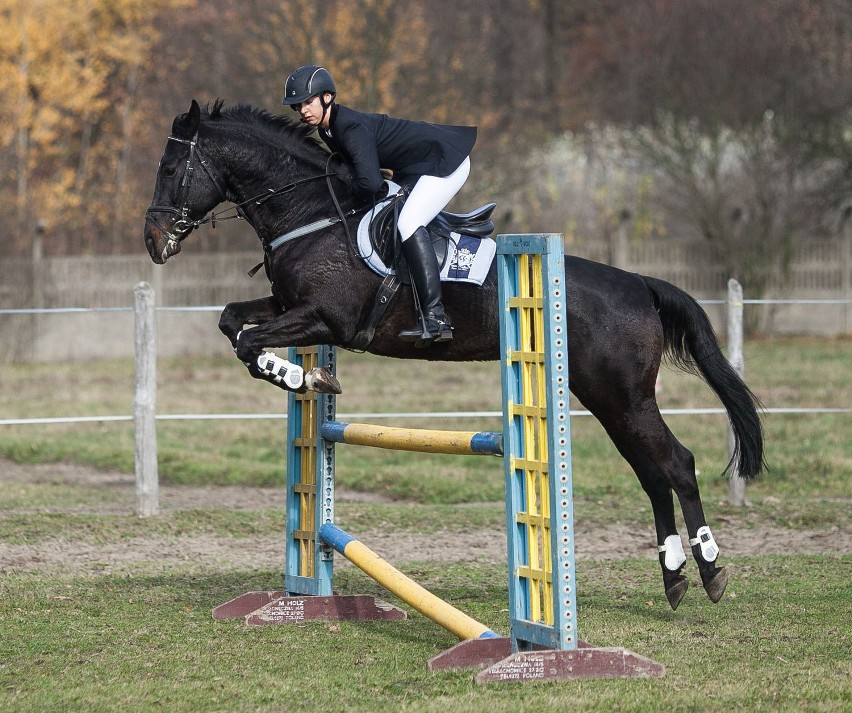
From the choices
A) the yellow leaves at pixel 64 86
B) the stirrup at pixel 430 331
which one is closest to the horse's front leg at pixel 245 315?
the stirrup at pixel 430 331

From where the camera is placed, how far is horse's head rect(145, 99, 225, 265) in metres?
5.41

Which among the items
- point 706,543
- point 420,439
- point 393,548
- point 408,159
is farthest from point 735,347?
point 420,439

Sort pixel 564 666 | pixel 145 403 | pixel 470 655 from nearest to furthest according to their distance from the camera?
pixel 564 666 → pixel 470 655 → pixel 145 403

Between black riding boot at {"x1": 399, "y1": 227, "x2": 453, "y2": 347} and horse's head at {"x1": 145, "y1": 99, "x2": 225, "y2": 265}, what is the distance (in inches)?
38.8

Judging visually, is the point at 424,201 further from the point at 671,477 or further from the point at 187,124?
the point at 671,477

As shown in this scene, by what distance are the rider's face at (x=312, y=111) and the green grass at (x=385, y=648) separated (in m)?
2.19

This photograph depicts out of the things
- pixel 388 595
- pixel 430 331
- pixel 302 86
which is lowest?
pixel 388 595

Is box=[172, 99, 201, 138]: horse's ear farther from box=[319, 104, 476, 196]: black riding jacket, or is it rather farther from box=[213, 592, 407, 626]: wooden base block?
box=[213, 592, 407, 626]: wooden base block

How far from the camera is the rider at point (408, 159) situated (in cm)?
516

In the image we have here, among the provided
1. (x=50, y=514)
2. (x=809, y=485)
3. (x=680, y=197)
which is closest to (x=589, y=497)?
(x=809, y=485)

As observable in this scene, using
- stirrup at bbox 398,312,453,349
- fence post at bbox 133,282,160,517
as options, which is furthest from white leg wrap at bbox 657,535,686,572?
fence post at bbox 133,282,160,517

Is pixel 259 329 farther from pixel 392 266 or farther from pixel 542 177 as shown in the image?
pixel 542 177

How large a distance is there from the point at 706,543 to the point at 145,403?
4.44 metres

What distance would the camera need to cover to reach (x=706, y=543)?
532 cm
